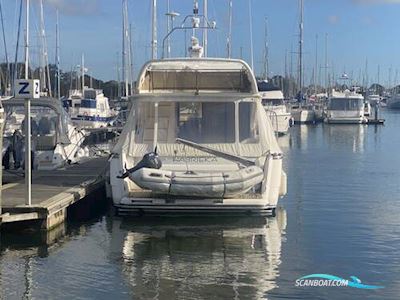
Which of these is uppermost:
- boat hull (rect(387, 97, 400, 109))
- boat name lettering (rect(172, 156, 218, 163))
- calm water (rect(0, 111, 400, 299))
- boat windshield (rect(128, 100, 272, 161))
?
boat hull (rect(387, 97, 400, 109))

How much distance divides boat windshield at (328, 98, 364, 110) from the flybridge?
192ft

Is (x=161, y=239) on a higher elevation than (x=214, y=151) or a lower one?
lower

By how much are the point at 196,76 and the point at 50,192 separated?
15.7 feet

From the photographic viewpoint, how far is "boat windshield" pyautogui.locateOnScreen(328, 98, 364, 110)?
74.8 meters

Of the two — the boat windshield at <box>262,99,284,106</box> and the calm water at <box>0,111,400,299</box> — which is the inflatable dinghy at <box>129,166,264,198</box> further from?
the boat windshield at <box>262,99,284,106</box>

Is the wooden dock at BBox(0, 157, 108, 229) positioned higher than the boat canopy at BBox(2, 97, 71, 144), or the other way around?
the boat canopy at BBox(2, 97, 71, 144)

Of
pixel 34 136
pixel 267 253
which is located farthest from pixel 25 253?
pixel 34 136

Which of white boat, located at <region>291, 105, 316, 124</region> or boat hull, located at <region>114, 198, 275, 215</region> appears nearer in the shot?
boat hull, located at <region>114, 198, 275, 215</region>

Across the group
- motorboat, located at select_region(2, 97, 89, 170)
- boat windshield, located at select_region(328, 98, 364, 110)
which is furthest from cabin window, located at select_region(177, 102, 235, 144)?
boat windshield, located at select_region(328, 98, 364, 110)

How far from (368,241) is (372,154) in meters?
24.4

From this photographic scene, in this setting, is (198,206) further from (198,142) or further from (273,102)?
(273,102)

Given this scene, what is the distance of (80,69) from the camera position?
75.2m

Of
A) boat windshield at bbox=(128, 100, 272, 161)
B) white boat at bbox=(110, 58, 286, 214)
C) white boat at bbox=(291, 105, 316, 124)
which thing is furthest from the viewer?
white boat at bbox=(291, 105, 316, 124)

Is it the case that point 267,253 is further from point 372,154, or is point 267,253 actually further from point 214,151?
point 372,154
